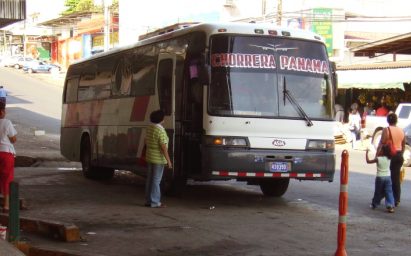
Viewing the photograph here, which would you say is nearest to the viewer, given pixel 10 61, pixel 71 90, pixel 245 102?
pixel 245 102

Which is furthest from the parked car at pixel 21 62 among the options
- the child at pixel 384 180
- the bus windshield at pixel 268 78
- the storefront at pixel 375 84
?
the child at pixel 384 180

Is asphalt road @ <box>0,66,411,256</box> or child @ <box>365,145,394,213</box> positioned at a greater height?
child @ <box>365,145,394,213</box>

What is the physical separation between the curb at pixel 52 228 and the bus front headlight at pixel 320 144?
14.4ft

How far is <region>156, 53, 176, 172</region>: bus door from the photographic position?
1100cm

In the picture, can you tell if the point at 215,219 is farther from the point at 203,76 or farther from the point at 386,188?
the point at 386,188

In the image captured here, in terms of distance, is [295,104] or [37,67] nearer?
[295,104]

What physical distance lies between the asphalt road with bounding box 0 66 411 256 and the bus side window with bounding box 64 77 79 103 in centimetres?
264

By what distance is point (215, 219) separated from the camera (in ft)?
31.0

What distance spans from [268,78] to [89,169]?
6.39m

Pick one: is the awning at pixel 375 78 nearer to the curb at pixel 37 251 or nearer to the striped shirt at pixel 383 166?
the striped shirt at pixel 383 166

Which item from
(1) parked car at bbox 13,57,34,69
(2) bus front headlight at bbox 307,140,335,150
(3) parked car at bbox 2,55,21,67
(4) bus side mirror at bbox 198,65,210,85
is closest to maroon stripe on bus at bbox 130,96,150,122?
(4) bus side mirror at bbox 198,65,210,85

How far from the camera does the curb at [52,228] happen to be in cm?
766

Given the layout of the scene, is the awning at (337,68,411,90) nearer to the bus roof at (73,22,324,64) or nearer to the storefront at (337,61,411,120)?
the storefront at (337,61,411,120)

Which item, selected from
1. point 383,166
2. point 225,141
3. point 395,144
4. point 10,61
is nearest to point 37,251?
point 225,141
